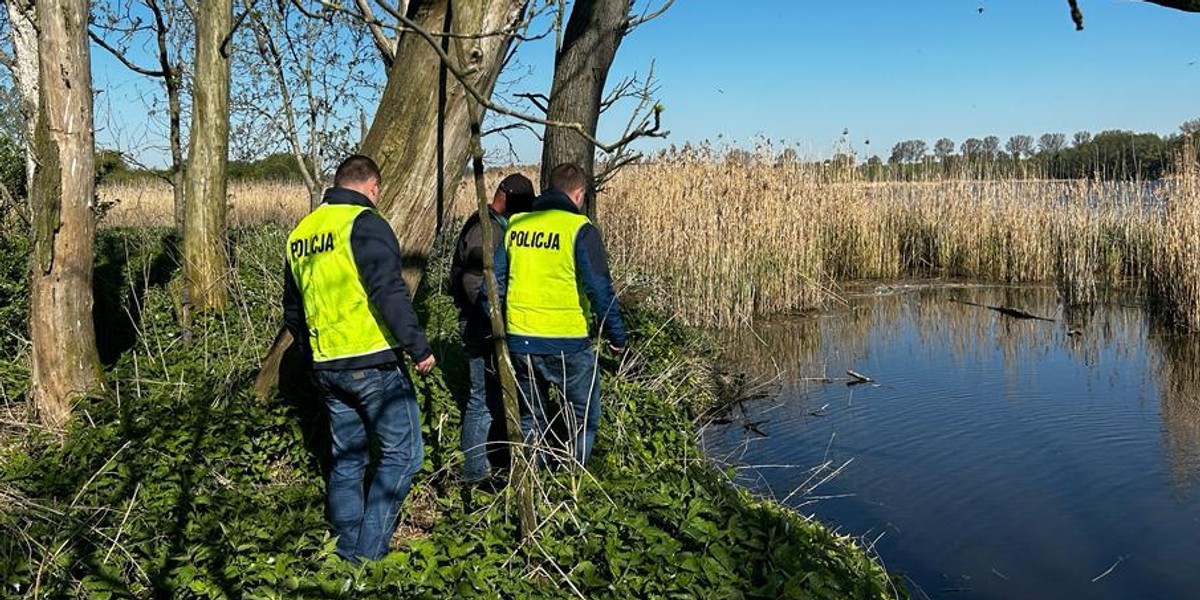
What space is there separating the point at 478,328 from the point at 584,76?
Result: 3178 mm

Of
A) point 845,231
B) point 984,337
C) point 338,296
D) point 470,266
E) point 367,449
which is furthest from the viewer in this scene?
point 845,231

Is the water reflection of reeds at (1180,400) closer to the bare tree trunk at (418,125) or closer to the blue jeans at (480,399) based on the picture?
the blue jeans at (480,399)

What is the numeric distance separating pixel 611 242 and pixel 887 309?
13.6 ft

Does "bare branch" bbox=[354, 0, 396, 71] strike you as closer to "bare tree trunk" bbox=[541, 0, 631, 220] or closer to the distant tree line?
"bare tree trunk" bbox=[541, 0, 631, 220]

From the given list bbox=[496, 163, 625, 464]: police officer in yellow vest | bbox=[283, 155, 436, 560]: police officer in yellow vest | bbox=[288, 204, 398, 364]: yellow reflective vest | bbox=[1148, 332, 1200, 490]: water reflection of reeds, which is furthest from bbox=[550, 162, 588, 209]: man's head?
bbox=[1148, 332, 1200, 490]: water reflection of reeds

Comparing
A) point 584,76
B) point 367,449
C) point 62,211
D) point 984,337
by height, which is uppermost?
point 584,76

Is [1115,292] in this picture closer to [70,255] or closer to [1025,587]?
[1025,587]

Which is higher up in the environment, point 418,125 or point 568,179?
point 418,125

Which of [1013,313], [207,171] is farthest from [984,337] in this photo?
[207,171]

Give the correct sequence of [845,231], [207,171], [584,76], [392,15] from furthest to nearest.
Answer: [845,231] → [207,171] → [584,76] → [392,15]

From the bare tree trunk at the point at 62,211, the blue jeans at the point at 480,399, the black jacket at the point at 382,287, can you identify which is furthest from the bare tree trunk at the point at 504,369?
the bare tree trunk at the point at 62,211

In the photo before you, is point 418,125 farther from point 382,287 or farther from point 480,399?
point 480,399

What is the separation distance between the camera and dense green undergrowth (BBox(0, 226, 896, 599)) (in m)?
3.66

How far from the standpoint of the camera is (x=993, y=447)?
7488mm
